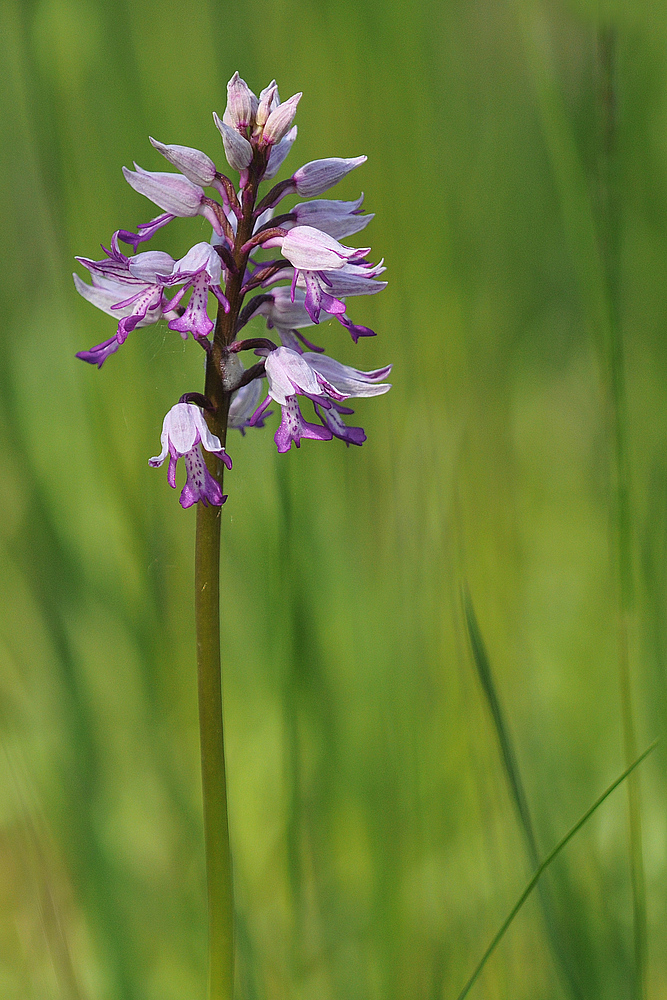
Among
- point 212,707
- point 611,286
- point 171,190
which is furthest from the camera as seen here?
point 611,286

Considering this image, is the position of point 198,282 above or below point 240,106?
below

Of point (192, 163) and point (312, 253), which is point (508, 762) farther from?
point (192, 163)

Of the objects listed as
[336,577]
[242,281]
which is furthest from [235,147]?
[336,577]

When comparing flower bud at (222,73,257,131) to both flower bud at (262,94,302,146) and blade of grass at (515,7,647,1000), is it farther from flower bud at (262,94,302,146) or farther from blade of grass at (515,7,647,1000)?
blade of grass at (515,7,647,1000)

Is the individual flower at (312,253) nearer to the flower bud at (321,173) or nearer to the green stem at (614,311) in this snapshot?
the flower bud at (321,173)

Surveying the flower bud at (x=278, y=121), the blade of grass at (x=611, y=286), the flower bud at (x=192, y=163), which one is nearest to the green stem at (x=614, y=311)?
the blade of grass at (x=611, y=286)

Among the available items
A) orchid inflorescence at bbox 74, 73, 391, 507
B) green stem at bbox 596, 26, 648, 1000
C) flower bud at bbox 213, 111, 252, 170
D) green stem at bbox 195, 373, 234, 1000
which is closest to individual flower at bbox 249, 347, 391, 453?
orchid inflorescence at bbox 74, 73, 391, 507
